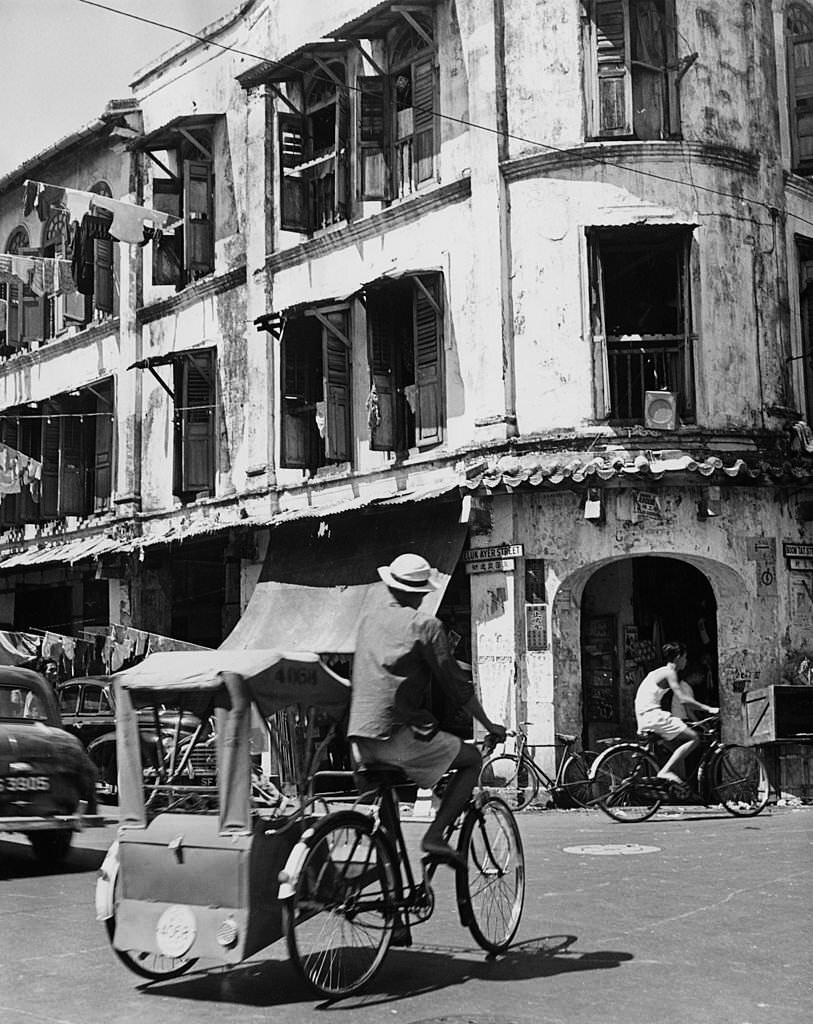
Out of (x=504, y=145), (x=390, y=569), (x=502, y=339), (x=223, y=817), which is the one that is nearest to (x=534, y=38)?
(x=504, y=145)

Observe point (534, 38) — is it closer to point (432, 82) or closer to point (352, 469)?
point (432, 82)

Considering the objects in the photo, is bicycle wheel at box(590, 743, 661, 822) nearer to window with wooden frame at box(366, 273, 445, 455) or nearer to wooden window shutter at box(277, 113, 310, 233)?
window with wooden frame at box(366, 273, 445, 455)

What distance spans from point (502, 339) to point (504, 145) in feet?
8.30

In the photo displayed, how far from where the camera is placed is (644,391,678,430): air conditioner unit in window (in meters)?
16.5

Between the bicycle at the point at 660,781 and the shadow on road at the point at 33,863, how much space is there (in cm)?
532

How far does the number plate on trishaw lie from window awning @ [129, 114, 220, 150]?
17.9 m

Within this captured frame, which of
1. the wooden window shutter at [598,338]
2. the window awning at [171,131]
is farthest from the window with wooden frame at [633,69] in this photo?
the window awning at [171,131]

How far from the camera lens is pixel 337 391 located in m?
19.0

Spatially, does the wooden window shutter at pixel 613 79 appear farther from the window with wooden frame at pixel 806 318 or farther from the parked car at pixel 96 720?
the parked car at pixel 96 720

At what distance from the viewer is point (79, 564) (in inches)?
882

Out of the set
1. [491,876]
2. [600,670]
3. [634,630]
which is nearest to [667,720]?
[600,670]

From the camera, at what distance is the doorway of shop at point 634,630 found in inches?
700

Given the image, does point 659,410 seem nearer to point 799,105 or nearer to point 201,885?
point 799,105

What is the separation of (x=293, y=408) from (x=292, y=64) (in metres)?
4.94
